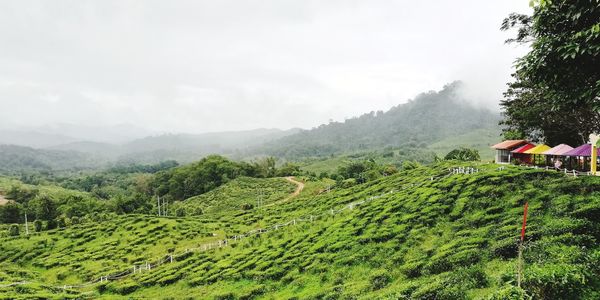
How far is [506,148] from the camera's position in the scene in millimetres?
52281

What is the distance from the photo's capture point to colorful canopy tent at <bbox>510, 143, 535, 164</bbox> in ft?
164

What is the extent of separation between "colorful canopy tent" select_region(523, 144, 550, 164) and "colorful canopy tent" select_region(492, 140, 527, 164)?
2.15m

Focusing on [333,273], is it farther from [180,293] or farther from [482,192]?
[180,293]

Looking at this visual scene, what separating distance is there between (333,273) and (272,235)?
22291mm

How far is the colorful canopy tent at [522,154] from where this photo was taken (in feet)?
164

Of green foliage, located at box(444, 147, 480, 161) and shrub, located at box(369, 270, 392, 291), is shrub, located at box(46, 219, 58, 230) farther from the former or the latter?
green foliage, located at box(444, 147, 480, 161)

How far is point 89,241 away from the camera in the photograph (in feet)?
214

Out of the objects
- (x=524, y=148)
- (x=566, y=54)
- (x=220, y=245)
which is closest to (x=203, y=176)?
(x=220, y=245)

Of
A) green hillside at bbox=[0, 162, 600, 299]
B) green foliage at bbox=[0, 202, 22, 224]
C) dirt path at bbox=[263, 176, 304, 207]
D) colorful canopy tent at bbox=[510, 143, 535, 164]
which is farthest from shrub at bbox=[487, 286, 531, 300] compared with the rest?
green foliage at bbox=[0, 202, 22, 224]

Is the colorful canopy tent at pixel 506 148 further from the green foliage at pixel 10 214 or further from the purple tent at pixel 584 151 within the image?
the green foliage at pixel 10 214

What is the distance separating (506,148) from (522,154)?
205 centimetres

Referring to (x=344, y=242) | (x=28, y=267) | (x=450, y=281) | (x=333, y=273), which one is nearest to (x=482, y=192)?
(x=344, y=242)

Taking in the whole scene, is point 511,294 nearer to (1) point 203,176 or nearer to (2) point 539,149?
(2) point 539,149

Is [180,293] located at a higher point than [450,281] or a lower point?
lower
